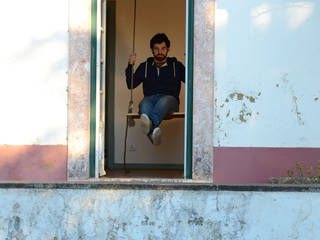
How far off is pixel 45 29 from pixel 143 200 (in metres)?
2.75

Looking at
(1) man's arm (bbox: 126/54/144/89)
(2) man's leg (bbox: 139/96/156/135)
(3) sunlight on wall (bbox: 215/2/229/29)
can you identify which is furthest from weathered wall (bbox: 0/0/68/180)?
(3) sunlight on wall (bbox: 215/2/229/29)

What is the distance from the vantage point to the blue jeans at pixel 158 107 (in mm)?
Answer: 7293

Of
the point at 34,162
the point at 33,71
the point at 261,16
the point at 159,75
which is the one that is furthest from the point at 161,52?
the point at 34,162

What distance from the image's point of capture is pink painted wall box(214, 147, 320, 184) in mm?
6461

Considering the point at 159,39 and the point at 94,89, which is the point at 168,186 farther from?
the point at 159,39

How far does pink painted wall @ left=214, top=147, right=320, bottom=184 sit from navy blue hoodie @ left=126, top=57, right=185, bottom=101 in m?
1.59

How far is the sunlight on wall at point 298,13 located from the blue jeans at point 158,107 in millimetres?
1870

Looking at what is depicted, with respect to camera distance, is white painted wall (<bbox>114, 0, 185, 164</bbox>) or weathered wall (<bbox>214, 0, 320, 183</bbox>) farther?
white painted wall (<bbox>114, 0, 185, 164</bbox>)

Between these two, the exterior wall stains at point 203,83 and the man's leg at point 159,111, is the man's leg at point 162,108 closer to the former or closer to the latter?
the man's leg at point 159,111

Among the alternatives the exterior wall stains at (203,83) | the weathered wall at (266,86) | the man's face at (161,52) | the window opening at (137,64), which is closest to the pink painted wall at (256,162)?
the weathered wall at (266,86)

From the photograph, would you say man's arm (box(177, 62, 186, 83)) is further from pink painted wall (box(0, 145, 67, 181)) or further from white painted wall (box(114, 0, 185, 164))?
pink painted wall (box(0, 145, 67, 181))

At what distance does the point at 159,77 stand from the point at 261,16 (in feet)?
6.35

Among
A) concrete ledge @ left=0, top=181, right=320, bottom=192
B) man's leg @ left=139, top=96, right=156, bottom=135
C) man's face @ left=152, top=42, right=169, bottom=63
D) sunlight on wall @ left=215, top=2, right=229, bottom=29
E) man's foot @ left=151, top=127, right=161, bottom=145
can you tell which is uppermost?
sunlight on wall @ left=215, top=2, right=229, bottom=29

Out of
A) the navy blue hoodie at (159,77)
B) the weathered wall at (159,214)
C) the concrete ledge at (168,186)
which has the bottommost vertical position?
the weathered wall at (159,214)
